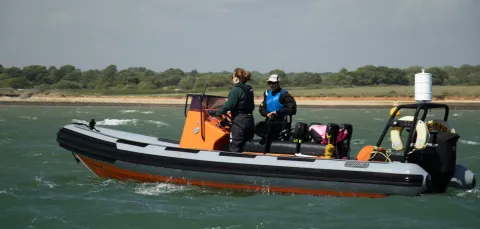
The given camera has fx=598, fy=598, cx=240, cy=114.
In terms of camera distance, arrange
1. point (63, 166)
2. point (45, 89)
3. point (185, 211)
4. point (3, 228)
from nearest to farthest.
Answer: point (3, 228)
point (185, 211)
point (63, 166)
point (45, 89)

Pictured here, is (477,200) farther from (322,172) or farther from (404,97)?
(404,97)

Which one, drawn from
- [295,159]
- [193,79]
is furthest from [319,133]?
[193,79]

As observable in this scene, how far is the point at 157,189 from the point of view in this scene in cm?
855

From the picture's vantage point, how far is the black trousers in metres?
8.41

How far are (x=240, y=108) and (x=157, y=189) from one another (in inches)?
65.7

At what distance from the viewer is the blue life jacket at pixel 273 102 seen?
846 cm

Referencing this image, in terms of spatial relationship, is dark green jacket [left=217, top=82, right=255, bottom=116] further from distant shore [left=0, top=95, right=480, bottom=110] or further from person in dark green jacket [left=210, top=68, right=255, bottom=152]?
distant shore [left=0, top=95, right=480, bottom=110]

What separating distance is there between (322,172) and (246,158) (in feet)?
3.54

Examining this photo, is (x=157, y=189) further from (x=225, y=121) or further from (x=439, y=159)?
(x=439, y=159)

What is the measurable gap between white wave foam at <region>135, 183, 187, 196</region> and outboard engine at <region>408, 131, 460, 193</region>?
10.8 ft

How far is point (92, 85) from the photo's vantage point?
64.7 metres

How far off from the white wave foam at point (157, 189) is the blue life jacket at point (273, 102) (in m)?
1.67

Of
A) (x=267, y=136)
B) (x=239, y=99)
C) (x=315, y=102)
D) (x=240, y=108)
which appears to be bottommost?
(x=315, y=102)

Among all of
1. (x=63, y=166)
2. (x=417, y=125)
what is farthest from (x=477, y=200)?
(x=63, y=166)
